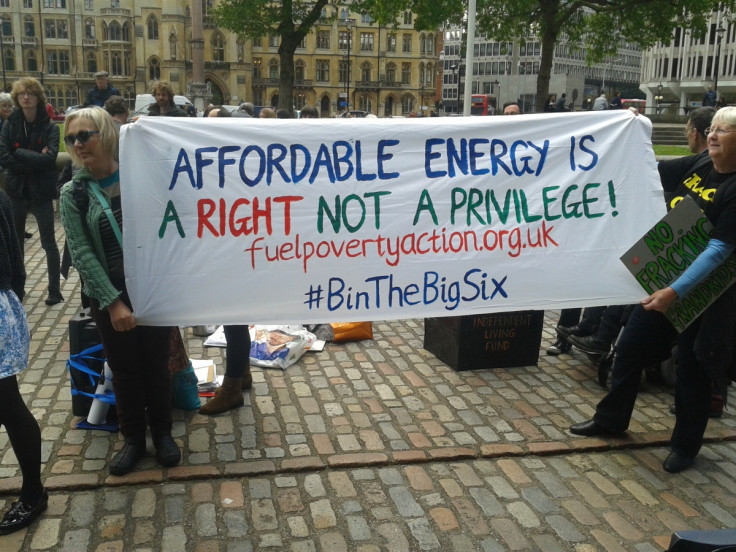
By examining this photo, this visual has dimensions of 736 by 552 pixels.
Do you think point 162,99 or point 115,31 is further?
point 115,31

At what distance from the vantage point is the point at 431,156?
4430 mm

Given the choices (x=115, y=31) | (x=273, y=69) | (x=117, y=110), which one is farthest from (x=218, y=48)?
(x=117, y=110)

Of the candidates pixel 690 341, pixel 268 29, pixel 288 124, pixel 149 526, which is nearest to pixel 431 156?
pixel 288 124

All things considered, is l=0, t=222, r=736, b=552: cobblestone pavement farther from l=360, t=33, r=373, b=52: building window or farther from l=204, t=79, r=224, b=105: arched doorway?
l=360, t=33, r=373, b=52: building window

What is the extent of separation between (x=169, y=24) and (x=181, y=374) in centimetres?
8985

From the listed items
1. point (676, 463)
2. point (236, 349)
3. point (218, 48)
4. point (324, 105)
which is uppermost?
point (218, 48)

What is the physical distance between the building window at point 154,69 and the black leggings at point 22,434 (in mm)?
91380

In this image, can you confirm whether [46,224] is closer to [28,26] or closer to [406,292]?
[406,292]

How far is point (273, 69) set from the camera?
96188 mm

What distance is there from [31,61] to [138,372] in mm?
96672

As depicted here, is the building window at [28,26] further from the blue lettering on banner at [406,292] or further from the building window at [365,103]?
the blue lettering on banner at [406,292]

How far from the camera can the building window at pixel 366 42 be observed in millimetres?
98875

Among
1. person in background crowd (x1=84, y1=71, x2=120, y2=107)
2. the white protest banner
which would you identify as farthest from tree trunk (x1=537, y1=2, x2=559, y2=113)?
the white protest banner

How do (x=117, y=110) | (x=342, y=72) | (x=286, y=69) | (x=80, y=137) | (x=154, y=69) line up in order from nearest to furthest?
(x=80, y=137) → (x=117, y=110) → (x=286, y=69) → (x=154, y=69) → (x=342, y=72)
